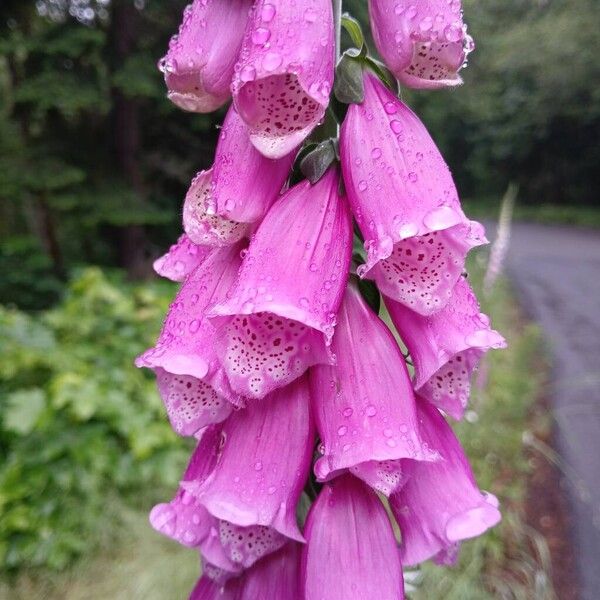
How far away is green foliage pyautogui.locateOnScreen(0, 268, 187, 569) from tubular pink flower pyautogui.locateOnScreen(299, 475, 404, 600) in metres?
2.44

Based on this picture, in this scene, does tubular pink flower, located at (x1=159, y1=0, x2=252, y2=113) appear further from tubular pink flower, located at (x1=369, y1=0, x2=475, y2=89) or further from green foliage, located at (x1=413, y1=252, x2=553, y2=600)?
green foliage, located at (x1=413, y1=252, x2=553, y2=600)

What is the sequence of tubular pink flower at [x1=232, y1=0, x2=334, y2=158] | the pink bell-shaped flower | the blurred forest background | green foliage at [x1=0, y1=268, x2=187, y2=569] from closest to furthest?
tubular pink flower at [x1=232, y1=0, x2=334, y2=158] → the pink bell-shaped flower → green foliage at [x1=0, y1=268, x2=187, y2=569] → the blurred forest background

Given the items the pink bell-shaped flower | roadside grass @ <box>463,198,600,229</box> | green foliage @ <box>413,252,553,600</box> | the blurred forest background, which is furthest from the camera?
roadside grass @ <box>463,198,600,229</box>

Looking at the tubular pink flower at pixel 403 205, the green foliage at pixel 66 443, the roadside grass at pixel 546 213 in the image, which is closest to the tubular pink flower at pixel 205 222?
the tubular pink flower at pixel 403 205

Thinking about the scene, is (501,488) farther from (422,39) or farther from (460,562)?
(422,39)

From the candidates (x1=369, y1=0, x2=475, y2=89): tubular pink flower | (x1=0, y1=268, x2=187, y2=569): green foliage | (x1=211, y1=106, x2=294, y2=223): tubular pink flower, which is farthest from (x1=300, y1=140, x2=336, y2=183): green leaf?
(x1=0, y1=268, x2=187, y2=569): green foliage

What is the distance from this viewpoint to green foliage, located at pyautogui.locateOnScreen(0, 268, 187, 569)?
2.82 m

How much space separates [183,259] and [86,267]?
5.08 m

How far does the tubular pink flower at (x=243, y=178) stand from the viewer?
687mm

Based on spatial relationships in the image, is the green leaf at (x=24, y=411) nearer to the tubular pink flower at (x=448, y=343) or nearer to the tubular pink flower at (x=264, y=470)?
the tubular pink flower at (x=264, y=470)

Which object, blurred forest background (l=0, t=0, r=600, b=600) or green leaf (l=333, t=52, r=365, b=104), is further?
blurred forest background (l=0, t=0, r=600, b=600)

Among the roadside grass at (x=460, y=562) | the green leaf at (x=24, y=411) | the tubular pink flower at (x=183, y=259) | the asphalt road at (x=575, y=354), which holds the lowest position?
the asphalt road at (x=575, y=354)

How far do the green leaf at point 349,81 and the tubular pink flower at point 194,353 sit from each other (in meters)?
0.23

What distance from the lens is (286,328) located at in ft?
2.15
